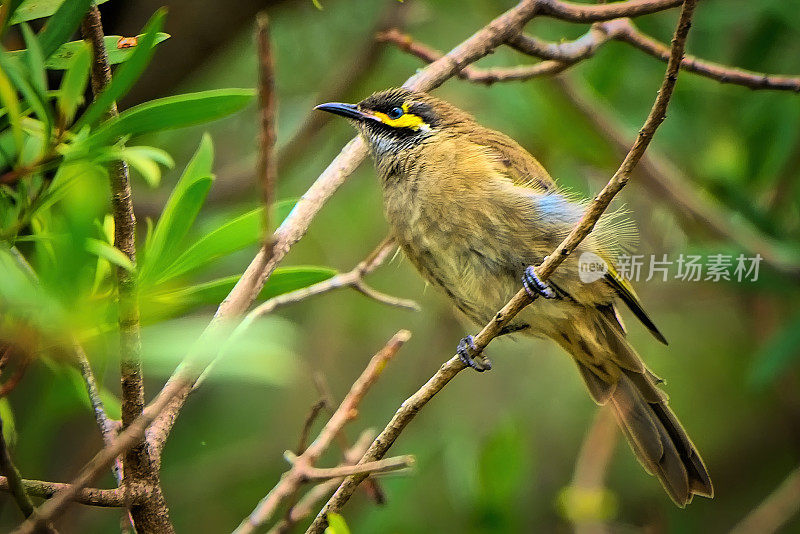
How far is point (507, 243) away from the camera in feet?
11.3

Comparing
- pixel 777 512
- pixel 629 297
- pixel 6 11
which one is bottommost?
pixel 777 512

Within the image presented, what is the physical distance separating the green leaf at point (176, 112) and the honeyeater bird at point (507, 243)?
1.52 metres

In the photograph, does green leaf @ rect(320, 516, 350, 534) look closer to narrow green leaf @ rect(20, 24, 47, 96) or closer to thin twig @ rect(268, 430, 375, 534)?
thin twig @ rect(268, 430, 375, 534)

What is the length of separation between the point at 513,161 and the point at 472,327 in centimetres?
75

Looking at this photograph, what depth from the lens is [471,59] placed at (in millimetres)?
3297

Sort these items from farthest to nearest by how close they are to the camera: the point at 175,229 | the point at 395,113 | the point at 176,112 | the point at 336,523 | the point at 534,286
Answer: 1. the point at 395,113
2. the point at 534,286
3. the point at 336,523
4. the point at 175,229
5. the point at 176,112

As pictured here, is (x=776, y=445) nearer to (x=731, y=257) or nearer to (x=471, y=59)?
(x=731, y=257)

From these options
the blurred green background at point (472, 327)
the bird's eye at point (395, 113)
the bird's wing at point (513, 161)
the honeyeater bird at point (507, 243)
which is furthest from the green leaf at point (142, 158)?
the blurred green background at point (472, 327)

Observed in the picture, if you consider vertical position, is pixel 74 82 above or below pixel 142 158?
above

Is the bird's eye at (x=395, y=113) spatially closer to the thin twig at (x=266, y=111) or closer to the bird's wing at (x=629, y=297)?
the bird's wing at (x=629, y=297)

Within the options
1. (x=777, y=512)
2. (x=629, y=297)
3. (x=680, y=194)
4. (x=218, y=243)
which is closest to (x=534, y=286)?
(x=629, y=297)

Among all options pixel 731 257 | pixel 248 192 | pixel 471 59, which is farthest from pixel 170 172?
pixel 731 257

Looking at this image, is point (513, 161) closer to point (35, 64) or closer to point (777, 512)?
point (777, 512)

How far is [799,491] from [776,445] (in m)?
1.61
